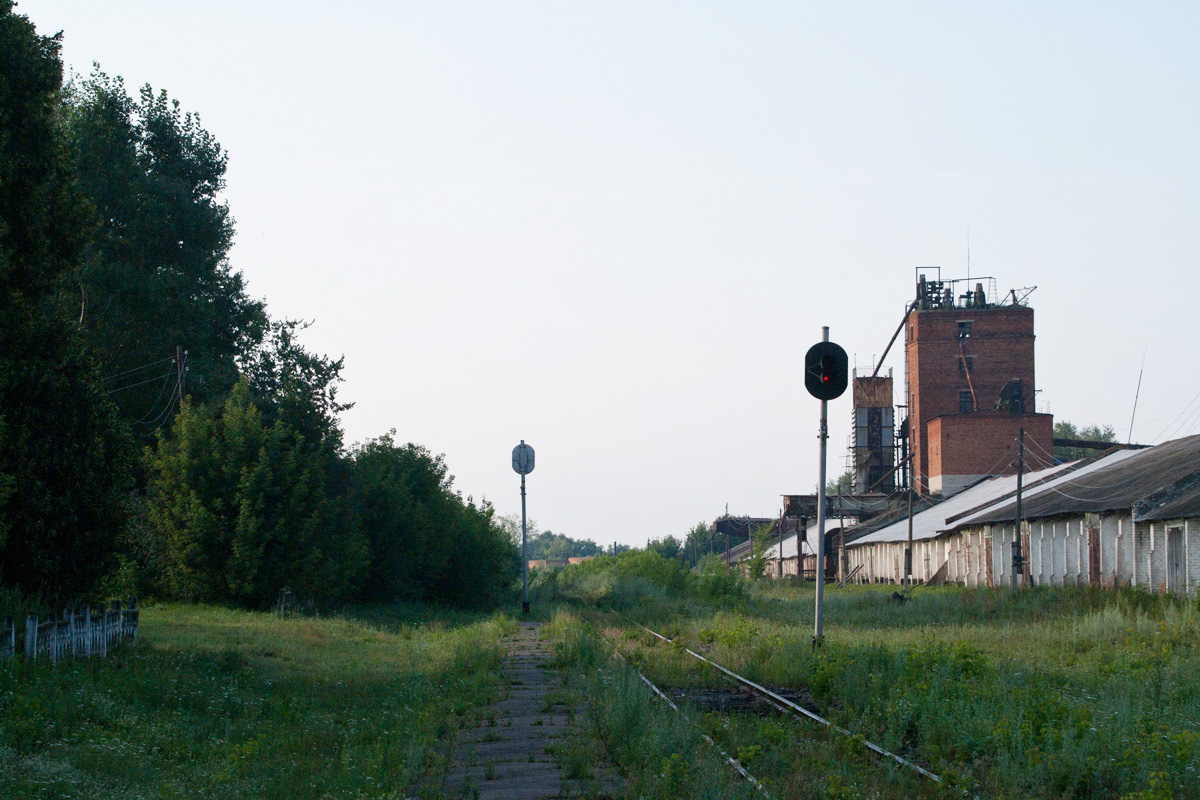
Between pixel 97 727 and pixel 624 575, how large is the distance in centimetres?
4305

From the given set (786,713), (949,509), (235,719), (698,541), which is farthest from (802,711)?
(698,541)

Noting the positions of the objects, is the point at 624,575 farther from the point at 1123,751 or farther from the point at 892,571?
the point at 1123,751

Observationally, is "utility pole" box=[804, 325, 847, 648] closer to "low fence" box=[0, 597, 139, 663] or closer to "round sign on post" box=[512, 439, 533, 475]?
"low fence" box=[0, 597, 139, 663]

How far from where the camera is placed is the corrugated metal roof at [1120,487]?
28234mm

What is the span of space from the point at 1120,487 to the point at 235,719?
Result: 94.2 ft

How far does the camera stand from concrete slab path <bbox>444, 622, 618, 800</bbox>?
25.9 ft

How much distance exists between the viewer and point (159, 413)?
3678 cm

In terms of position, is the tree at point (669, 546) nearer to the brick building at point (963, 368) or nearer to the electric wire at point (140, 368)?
the brick building at point (963, 368)

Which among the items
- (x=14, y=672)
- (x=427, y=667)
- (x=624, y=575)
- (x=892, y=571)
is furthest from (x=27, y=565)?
(x=892, y=571)

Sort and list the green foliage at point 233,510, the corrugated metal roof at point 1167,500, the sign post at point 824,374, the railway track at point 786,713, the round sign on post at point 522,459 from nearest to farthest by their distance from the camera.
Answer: the railway track at point 786,713
the sign post at point 824,374
the corrugated metal roof at point 1167,500
the green foliage at point 233,510
the round sign on post at point 522,459

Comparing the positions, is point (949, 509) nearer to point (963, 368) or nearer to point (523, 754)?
point (963, 368)

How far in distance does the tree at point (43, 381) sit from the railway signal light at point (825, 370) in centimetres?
1039

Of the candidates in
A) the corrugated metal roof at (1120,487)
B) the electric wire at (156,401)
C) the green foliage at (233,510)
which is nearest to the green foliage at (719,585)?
the corrugated metal roof at (1120,487)

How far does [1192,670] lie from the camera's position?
44.2 feet
